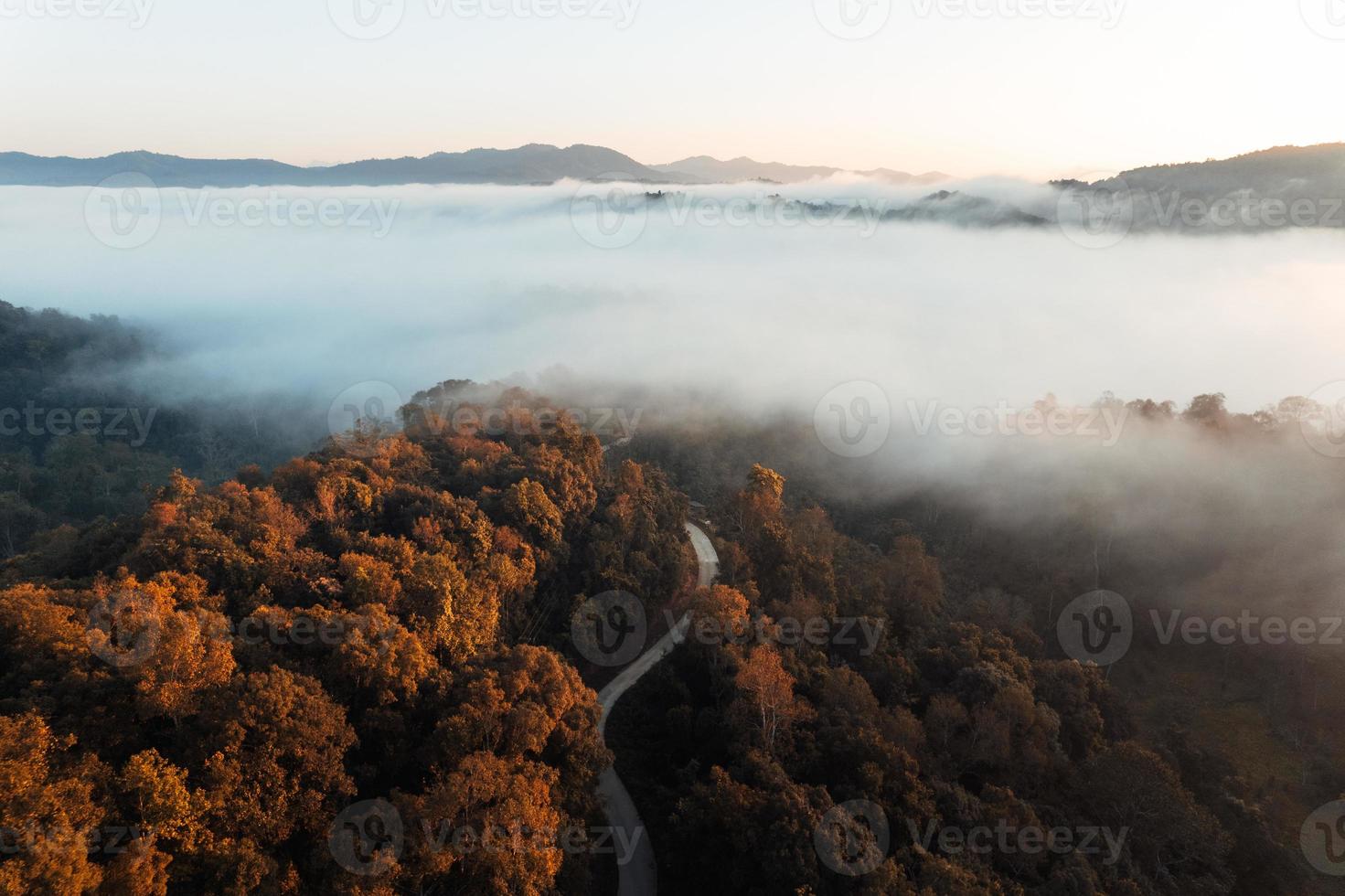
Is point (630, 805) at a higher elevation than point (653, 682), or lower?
lower

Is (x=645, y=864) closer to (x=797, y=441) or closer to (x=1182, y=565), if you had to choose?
(x=1182, y=565)

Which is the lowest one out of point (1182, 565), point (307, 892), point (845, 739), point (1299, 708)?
point (1299, 708)

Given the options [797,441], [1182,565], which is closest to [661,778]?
[1182,565]

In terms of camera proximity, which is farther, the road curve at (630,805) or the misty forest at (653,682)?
the road curve at (630,805)

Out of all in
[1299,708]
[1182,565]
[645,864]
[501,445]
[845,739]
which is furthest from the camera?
[1182,565]

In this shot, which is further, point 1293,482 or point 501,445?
point 1293,482

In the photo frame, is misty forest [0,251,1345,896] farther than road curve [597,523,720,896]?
No

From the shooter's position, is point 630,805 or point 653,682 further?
point 653,682

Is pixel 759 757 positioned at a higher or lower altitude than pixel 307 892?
lower
